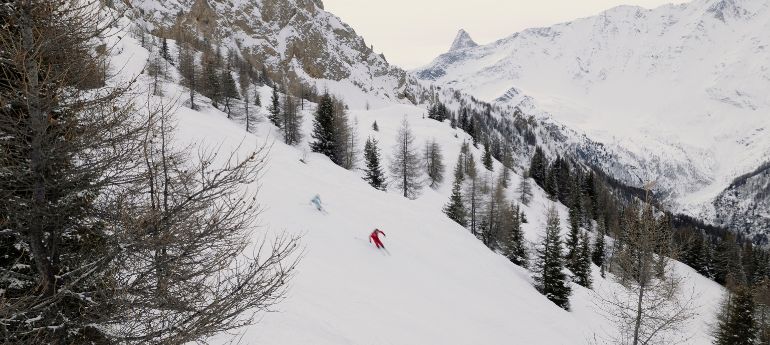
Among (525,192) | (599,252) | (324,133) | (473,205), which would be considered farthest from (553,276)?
(525,192)

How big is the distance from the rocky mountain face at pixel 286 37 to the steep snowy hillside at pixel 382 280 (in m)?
95.7

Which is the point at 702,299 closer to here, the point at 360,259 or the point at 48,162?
the point at 360,259

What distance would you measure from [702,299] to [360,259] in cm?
5107

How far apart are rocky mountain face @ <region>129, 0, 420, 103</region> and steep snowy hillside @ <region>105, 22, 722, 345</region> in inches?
3767

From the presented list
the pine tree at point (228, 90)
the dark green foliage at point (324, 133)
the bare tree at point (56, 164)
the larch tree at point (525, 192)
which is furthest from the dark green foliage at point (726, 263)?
the pine tree at point (228, 90)

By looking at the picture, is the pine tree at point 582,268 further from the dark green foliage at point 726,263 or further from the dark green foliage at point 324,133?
the dark green foliage at point 726,263

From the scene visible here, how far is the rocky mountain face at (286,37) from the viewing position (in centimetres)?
10662

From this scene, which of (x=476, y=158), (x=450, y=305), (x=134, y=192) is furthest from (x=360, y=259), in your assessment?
(x=476, y=158)

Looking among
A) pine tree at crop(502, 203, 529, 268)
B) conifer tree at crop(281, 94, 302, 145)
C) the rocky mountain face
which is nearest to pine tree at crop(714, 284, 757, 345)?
pine tree at crop(502, 203, 529, 268)

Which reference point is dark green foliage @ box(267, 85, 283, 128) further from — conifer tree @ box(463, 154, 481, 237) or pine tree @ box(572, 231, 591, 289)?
pine tree @ box(572, 231, 591, 289)

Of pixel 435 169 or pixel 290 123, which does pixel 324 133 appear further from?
pixel 435 169

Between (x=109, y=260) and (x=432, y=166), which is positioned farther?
(x=432, y=166)

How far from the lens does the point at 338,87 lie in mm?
134250

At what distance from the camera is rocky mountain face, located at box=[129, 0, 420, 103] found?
107 metres
